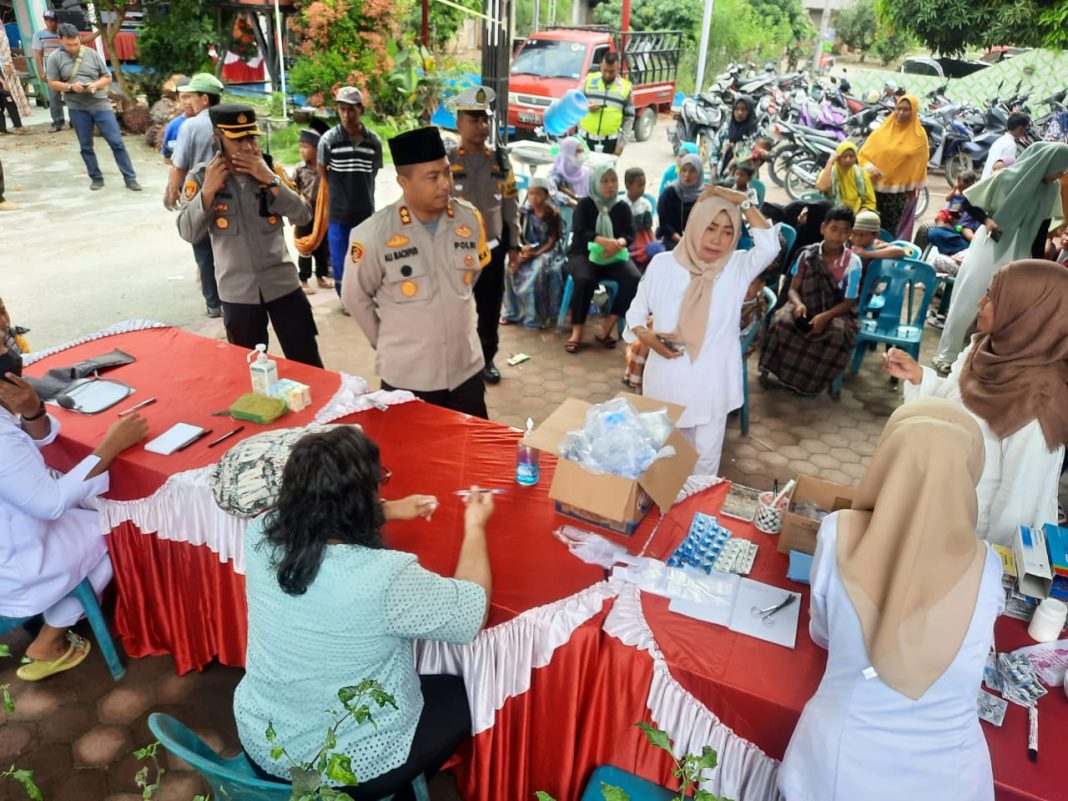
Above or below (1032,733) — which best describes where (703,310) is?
above

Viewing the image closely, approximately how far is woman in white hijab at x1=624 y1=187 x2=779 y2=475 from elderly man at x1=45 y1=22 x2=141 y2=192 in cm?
767

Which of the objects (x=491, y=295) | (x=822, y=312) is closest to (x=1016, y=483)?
(x=822, y=312)

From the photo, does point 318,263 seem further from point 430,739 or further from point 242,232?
point 430,739

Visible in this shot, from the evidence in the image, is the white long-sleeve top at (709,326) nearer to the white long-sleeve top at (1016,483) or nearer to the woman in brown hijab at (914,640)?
the white long-sleeve top at (1016,483)

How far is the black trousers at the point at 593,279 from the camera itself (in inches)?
209

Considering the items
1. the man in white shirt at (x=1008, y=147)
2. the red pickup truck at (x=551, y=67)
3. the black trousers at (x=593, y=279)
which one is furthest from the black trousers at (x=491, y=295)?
the red pickup truck at (x=551, y=67)

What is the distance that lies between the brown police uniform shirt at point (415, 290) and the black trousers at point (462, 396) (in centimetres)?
4

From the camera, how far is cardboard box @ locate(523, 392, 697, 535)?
211cm

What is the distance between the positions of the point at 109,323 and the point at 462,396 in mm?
3531

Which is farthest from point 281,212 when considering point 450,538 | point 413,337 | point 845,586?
point 845,586

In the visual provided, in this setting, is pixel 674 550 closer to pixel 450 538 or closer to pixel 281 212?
pixel 450 538

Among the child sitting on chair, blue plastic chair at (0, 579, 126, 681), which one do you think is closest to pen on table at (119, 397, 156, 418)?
blue plastic chair at (0, 579, 126, 681)

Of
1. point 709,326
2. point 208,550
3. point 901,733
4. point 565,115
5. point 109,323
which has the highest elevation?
point 565,115

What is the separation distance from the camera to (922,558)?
1.47 m
